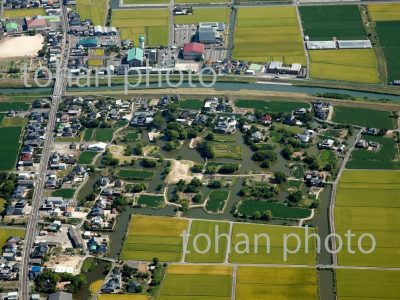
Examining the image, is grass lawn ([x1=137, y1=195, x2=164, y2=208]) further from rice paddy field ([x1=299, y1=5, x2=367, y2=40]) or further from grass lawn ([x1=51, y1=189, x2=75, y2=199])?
rice paddy field ([x1=299, y1=5, x2=367, y2=40])

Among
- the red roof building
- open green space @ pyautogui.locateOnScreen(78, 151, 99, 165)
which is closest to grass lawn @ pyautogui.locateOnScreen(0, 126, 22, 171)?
open green space @ pyautogui.locateOnScreen(78, 151, 99, 165)

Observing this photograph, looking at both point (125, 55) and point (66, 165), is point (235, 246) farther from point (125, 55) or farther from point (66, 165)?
point (125, 55)

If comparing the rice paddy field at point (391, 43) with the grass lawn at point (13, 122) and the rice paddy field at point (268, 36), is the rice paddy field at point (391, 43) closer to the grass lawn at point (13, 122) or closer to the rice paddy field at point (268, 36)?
the rice paddy field at point (268, 36)

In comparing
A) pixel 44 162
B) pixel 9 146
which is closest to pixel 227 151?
pixel 44 162

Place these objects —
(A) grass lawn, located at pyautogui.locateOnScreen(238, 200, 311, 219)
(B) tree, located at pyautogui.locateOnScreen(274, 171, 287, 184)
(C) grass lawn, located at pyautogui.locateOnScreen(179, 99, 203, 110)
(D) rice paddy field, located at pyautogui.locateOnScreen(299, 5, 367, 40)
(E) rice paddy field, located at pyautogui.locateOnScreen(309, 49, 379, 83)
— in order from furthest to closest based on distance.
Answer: (D) rice paddy field, located at pyautogui.locateOnScreen(299, 5, 367, 40)
(E) rice paddy field, located at pyautogui.locateOnScreen(309, 49, 379, 83)
(C) grass lawn, located at pyautogui.locateOnScreen(179, 99, 203, 110)
(B) tree, located at pyautogui.locateOnScreen(274, 171, 287, 184)
(A) grass lawn, located at pyautogui.locateOnScreen(238, 200, 311, 219)

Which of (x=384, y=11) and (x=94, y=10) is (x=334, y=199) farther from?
(x=94, y=10)

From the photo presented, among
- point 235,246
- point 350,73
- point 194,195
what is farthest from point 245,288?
point 350,73
